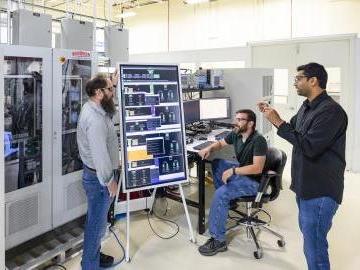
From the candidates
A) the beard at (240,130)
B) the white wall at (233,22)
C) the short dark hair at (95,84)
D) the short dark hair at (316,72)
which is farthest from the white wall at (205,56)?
the short dark hair at (316,72)

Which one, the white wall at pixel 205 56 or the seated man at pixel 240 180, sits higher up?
the white wall at pixel 205 56

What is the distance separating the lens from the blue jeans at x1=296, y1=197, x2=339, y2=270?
2.12 m

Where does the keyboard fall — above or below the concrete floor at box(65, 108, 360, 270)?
above

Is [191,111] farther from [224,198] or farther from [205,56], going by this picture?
[205,56]

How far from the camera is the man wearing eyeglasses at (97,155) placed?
7.62 ft

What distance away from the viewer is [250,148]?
3.13m

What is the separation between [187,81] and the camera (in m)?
4.21

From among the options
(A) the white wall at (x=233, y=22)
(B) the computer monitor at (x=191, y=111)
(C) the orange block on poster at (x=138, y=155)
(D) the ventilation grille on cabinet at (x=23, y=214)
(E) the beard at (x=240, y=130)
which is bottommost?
(D) the ventilation grille on cabinet at (x=23, y=214)

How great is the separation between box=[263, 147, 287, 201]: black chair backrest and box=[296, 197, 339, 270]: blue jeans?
34.7 inches

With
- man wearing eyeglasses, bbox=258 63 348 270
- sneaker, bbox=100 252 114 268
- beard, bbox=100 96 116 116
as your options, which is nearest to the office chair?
man wearing eyeglasses, bbox=258 63 348 270

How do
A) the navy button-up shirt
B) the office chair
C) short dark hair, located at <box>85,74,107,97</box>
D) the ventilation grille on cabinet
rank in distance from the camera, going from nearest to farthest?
1. the navy button-up shirt
2. short dark hair, located at <box>85,74,107,97</box>
3. the ventilation grille on cabinet
4. the office chair

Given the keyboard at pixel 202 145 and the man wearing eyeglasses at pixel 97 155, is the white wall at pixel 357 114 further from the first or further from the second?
the man wearing eyeglasses at pixel 97 155

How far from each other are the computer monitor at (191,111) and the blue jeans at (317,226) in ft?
7.21

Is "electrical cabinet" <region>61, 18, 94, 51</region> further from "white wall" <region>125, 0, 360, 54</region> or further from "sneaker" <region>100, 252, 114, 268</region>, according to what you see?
"white wall" <region>125, 0, 360, 54</region>
